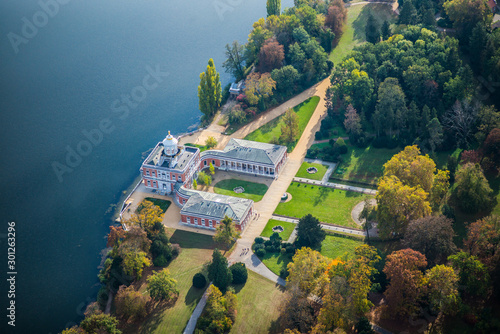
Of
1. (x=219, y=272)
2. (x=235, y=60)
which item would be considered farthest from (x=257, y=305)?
(x=235, y=60)

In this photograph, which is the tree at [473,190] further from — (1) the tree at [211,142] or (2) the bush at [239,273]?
(1) the tree at [211,142]

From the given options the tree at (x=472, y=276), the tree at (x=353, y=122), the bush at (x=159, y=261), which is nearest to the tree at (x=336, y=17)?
the tree at (x=353, y=122)

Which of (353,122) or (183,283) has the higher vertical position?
(183,283)

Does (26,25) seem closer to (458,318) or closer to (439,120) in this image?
(439,120)

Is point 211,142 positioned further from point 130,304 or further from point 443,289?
point 443,289

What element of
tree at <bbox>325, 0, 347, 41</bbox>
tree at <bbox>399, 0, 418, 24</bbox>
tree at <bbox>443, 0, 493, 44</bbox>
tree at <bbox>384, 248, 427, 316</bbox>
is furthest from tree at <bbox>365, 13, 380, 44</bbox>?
tree at <bbox>384, 248, 427, 316</bbox>

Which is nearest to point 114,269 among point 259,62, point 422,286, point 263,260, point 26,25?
point 263,260
